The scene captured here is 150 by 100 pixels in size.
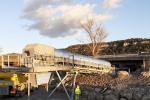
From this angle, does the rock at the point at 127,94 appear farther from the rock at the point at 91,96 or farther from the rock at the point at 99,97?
the rock at the point at 91,96

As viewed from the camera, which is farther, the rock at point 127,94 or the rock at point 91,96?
the rock at point 91,96

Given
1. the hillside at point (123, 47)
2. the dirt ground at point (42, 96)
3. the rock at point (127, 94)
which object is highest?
the hillside at point (123, 47)

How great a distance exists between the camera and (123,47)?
82375mm

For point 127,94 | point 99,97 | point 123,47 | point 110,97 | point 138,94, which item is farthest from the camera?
point 123,47

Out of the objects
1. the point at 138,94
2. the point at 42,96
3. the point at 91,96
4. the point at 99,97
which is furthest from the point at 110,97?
the point at 42,96

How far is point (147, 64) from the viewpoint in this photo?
192ft

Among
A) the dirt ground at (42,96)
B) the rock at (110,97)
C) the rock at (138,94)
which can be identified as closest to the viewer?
the rock at (138,94)

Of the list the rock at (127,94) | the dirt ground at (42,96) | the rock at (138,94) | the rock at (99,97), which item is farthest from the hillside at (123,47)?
the rock at (138,94)

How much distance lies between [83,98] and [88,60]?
8935 mm

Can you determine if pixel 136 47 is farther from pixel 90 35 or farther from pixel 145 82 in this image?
pixel 145 82

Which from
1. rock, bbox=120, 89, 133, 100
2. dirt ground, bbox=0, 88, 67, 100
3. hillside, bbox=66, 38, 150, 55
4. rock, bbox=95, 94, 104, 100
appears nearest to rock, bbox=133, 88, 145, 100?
rock, bbox=120, 89, 133, 100

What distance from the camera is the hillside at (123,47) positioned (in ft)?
256

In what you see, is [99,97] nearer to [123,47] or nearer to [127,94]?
[127,94]

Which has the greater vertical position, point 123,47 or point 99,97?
point 123,47
